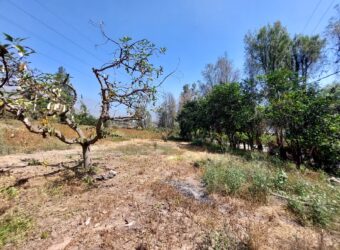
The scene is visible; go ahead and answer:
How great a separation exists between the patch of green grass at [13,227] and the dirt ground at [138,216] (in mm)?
73

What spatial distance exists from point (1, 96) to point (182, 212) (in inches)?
111

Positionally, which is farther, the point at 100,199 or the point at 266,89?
the point at 266,89

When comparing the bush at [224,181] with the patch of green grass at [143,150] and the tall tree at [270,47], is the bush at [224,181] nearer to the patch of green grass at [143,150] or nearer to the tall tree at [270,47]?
the patch of green grass at [143,150]

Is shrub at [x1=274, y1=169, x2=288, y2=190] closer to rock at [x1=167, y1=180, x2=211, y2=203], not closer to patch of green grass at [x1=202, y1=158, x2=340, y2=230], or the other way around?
patch of green grass at [x1=202, y1=158, x2=340, y2=230]

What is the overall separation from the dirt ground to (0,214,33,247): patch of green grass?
0.24ft

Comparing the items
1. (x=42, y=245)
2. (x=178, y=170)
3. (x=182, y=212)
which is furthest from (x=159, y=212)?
(x=178, y=170)

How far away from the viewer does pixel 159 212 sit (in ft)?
11.5

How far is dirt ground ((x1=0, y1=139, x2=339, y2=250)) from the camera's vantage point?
9.16ft

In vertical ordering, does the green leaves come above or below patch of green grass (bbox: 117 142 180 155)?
above

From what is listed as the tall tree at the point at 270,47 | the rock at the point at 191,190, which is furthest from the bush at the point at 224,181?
the tall tree at the point at 270,47

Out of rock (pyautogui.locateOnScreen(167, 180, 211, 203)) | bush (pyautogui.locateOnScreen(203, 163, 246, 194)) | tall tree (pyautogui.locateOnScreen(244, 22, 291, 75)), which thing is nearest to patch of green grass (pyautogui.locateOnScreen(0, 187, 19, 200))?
rock (pyautogui.locateOnScreen(167, 180, 211, 203))

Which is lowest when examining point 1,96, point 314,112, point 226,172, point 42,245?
point 42,245

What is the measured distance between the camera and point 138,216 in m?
3.40

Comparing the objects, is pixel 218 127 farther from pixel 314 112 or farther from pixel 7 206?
pixel 7 206
